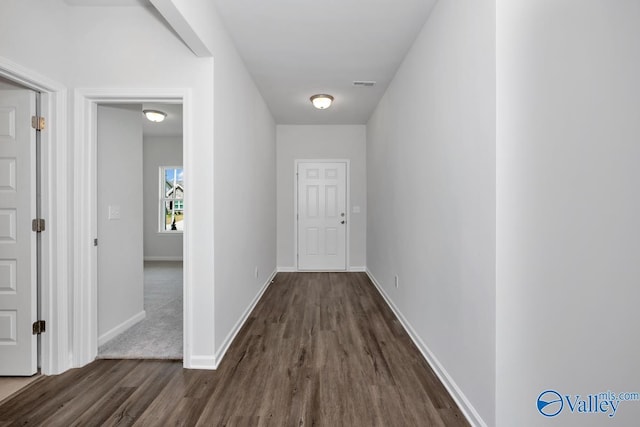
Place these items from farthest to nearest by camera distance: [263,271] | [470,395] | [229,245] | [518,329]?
[263,271] < [229,245] < [470,395] < [518,329]

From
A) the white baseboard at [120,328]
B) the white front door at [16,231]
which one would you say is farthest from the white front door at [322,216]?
the white front door at [16,231]

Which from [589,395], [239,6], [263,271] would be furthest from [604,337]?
[263,271]

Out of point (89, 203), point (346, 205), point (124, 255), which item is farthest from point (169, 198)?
point (89, 203)

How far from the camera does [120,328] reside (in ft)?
9.40

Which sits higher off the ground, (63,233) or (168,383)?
(63,233)

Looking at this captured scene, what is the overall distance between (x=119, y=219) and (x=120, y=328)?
1004mm

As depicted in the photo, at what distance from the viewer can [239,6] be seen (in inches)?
91.1

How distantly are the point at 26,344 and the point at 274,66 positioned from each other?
314 centimetres

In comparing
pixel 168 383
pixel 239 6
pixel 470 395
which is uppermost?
pixel 239 6

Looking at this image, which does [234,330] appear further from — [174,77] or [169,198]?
[169,198]

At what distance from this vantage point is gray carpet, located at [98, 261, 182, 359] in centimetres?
247

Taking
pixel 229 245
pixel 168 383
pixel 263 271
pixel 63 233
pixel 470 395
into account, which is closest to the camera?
pixel 470 395

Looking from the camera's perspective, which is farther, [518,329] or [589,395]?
[518,329]

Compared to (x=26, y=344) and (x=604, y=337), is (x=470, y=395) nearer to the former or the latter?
(x=604, y=337)
